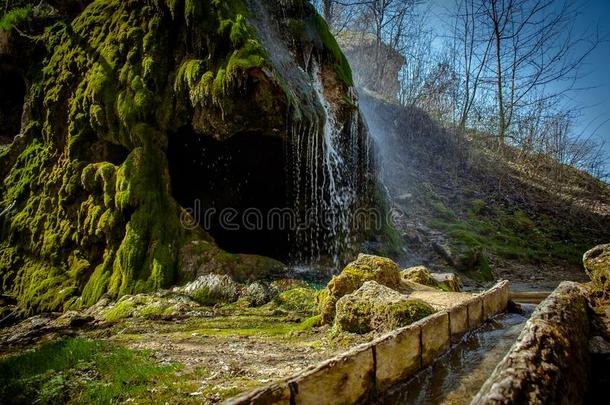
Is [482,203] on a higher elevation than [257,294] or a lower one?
higher

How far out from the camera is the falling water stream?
2.41 m

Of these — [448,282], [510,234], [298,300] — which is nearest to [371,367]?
[298,300]

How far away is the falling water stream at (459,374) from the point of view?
7.90ft

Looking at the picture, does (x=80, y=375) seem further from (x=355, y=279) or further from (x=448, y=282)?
(x=448, y=282)

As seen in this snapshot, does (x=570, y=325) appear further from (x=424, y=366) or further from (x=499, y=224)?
(x=499, y=224)

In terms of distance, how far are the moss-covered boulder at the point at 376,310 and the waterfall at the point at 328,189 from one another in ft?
17.2

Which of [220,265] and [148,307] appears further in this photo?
[220,265]

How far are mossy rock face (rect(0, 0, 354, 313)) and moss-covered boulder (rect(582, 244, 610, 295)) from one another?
17.9 feet

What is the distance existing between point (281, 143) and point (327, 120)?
1613 millimetres

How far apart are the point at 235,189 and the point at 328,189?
2843mm

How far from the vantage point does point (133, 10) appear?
898cm

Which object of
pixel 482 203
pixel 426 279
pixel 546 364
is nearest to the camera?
pixel 546 364

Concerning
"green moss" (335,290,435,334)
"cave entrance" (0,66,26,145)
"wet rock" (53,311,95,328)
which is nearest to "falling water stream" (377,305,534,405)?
"green moss" (335,290,435,334)

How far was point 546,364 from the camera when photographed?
1.74 meters
